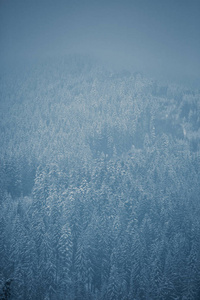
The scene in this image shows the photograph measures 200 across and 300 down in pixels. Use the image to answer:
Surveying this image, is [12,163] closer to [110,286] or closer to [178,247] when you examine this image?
[110,286]

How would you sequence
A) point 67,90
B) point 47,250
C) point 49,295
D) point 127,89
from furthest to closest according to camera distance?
1. point 67,90
2. point 127,89
3. point 47,250
4. point 49,295

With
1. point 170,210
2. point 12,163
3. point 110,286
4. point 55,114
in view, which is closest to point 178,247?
point 170,210

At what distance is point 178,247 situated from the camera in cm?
2917

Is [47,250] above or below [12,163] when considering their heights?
below

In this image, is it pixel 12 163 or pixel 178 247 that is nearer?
pixel 178 247

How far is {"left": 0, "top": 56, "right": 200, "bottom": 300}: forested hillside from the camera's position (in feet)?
82.8

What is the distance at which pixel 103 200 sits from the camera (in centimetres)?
3772

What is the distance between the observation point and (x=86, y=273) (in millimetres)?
26562

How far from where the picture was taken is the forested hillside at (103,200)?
25.2 m

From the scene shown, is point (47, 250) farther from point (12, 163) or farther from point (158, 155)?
point (158, 155)

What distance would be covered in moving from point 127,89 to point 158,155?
58302mm

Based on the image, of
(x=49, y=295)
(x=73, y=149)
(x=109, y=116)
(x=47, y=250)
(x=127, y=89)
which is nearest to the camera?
(x=49, y=295)

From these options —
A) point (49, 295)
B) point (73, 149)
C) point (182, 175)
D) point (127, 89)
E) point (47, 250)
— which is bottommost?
point (49, 295)

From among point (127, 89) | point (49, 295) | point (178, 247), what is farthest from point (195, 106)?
point (49, 295)
